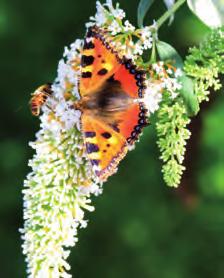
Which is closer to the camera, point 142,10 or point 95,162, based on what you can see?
point 95,162

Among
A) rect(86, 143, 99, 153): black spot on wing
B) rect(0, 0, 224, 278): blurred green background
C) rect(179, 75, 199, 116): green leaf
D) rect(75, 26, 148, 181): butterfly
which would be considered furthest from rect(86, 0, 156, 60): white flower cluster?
rect(0, 0, 224, 278): blurred green background

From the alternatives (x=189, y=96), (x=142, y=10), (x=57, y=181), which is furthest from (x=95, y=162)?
(x=142, y=10)

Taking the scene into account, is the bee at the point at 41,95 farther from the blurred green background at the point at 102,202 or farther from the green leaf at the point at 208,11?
the blurred green background at the point at 102,202

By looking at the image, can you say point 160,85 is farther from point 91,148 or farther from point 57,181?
point 57,181

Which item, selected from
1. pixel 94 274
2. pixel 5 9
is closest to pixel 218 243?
pixel 94 274

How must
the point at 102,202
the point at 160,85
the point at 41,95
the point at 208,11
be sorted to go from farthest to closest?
the point at 102,202 → the point at 41,95 → the point at 208,11 → the point at 160,85
